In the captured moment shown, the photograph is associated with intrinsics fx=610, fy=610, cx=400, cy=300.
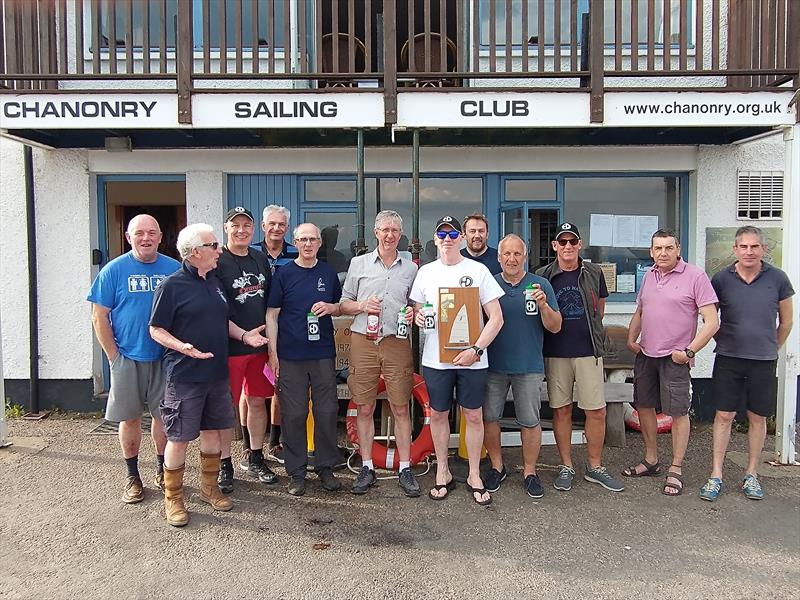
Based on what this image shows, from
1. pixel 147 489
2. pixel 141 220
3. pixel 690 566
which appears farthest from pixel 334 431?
pixel 690 566

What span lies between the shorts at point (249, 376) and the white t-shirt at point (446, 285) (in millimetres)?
1198

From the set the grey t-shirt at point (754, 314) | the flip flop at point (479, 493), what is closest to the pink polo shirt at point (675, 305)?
the grey t-shirt at point (754, 314)

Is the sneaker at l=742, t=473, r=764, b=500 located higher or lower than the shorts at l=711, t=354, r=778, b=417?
lower

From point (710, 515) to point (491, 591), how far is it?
1758 millimetres

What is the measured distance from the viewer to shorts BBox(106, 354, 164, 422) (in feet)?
13.1

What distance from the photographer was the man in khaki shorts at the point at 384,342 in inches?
164

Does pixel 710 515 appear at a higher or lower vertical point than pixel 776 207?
lower

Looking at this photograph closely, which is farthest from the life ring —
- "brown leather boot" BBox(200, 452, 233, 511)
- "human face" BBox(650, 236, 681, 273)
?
"human face" BBox(650, 236, 681, 273)

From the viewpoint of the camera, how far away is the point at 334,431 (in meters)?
4.36

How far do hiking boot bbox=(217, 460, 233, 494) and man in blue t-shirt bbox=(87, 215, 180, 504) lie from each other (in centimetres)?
52

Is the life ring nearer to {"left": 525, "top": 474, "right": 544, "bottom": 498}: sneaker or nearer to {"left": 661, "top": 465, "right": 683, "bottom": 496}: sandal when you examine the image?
{"left": 525, "top": 474, "right": 544, "bottom": 498}: sneaker

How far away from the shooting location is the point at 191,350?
11.8 ft

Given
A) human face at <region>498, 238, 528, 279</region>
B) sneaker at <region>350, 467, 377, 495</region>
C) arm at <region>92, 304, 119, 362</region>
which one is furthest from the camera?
sneaker at <region>350, 467, 377, 495</region>

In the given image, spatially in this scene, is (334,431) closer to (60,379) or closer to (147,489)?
(147,489)
